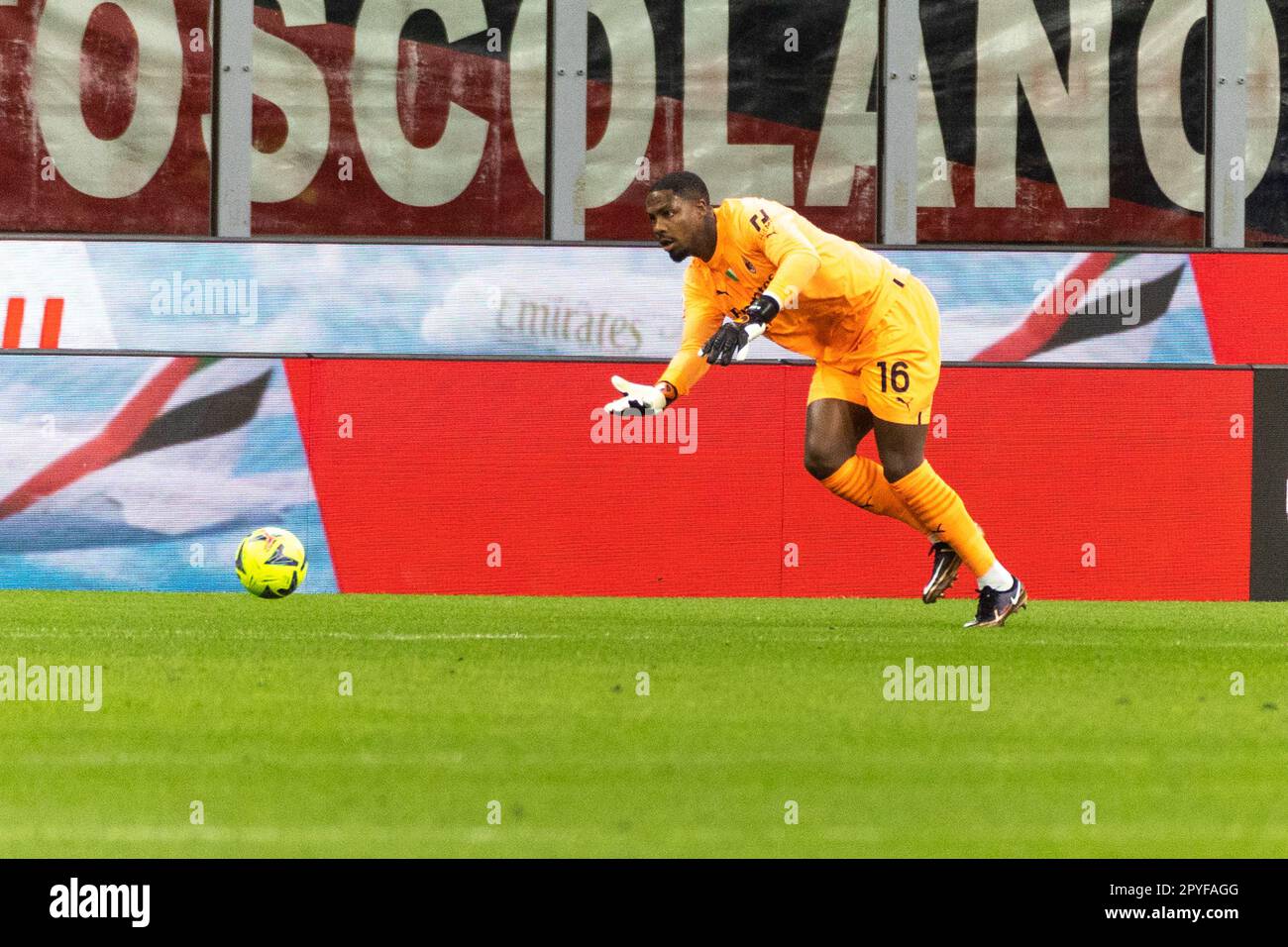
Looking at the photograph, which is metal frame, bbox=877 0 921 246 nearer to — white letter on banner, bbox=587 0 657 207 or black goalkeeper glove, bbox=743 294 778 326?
white letter on banner, bbox=587 0 657 207

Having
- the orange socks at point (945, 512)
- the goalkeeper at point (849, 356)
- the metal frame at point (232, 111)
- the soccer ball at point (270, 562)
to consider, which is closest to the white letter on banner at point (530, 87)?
the metal frame at point (232, 111)

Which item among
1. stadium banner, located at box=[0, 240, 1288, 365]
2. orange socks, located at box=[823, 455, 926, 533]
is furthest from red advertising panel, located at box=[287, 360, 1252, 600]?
orange socks, located at box=[823, 455, 926, 533]

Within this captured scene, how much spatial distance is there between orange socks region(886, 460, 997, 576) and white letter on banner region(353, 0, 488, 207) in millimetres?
6200

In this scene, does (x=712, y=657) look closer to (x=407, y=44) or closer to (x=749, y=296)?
(x=749, y=296)

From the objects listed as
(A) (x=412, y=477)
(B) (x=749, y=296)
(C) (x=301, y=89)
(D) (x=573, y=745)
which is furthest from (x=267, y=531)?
(D) (x=573, y=745)

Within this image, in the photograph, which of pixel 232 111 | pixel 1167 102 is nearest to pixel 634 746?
pixel 232 111

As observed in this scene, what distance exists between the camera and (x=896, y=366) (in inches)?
395

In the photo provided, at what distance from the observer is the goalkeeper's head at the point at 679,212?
9.88 m

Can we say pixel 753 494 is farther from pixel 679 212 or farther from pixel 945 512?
pixel 679 212

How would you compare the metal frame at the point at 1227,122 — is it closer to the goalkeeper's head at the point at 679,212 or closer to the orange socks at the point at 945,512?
the orange socks at the point at 945,512

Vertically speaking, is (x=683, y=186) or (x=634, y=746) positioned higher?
(x=683, y=186)

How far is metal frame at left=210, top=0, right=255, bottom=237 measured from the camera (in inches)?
587

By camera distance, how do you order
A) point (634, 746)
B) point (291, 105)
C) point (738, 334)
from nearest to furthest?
point (634, 746), point (738, 334), point (291, 105)

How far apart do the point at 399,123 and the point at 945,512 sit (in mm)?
6685
